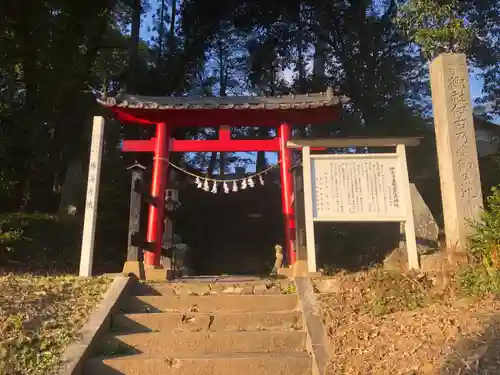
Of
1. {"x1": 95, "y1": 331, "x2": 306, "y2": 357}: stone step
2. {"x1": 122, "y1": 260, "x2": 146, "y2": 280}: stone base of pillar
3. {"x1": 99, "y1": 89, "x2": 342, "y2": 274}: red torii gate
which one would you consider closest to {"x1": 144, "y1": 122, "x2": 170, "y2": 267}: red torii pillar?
{"x1": 99, "y1": 89, "x2": 342, "y2": 274}: red torii gate

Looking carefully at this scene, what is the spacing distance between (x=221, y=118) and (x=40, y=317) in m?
6.02

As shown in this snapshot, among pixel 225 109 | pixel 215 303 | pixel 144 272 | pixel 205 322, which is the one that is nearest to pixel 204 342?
pixel 205 322

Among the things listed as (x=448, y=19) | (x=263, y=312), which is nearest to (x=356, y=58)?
(x=448, y=19)

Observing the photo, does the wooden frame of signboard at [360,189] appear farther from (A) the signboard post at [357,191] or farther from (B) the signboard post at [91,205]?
(B) the signboard post at [91,205]

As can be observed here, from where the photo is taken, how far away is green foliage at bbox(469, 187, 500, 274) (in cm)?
560

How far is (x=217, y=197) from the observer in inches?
808

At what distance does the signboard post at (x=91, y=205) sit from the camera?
25.1 feet

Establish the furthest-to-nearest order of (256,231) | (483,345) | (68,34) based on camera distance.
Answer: (256,231) → (68,34) → (483,345)

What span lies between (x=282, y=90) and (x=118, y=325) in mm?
16338

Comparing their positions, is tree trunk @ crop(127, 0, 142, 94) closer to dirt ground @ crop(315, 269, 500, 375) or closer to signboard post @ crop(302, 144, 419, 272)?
signboard post @ crop(302, 144, 419, 272)

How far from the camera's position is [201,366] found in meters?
5.07

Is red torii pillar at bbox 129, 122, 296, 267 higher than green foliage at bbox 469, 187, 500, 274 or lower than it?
higher

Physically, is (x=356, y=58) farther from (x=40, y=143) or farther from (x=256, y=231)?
(x=40, y=143)

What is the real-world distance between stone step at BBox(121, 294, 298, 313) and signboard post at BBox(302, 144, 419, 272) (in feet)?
3.63
